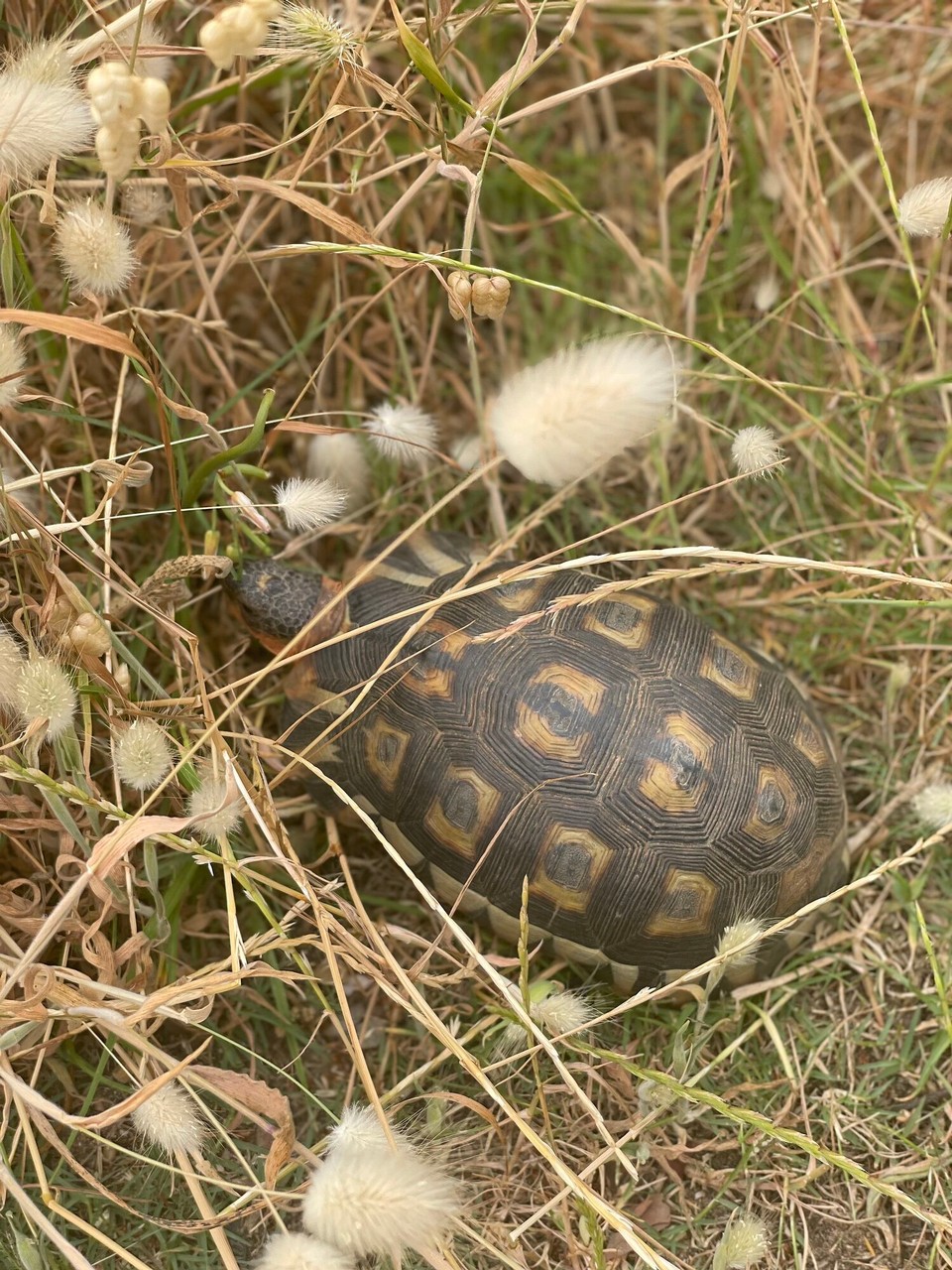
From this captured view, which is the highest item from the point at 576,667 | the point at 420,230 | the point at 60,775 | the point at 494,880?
the point at 420,230

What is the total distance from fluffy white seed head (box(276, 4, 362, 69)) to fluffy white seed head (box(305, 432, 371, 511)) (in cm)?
72

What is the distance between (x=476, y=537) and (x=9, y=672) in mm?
1188

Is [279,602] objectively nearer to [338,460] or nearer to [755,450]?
[338,460]

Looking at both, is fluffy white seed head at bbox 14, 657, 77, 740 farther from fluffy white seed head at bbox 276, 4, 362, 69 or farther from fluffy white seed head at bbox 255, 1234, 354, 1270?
fluffy white seed head at bbox 276, 4, 362, 69

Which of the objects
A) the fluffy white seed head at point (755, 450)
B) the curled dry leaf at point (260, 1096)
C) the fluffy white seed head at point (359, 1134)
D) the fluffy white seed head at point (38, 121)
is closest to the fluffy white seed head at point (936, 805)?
the fluffy white seed head at point (755, 450)

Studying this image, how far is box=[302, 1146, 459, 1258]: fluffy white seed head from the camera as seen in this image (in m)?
1.38

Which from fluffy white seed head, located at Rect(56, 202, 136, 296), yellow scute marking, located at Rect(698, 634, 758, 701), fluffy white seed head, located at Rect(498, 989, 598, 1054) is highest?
fluffy white seed head, located at Rect(56, 202, 136, 296)

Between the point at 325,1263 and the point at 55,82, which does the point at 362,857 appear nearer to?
the point at 325,1263

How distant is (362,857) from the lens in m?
2.39

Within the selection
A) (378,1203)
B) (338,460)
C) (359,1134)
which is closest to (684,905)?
(359,1134)

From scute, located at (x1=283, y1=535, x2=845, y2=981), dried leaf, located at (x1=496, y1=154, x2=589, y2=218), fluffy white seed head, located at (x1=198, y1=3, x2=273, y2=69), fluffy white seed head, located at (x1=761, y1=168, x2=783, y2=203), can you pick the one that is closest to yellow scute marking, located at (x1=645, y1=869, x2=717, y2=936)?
scute, located at (x1=283, y1=535, x2=845, y2=981)

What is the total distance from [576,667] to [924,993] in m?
1.01

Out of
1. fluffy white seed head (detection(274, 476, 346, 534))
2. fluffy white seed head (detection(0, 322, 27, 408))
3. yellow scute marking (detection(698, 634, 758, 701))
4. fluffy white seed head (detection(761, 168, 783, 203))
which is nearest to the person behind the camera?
fluffy white seed head (detection(0, 322, 27, 408))

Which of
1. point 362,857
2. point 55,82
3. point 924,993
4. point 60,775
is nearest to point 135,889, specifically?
point 60,775
